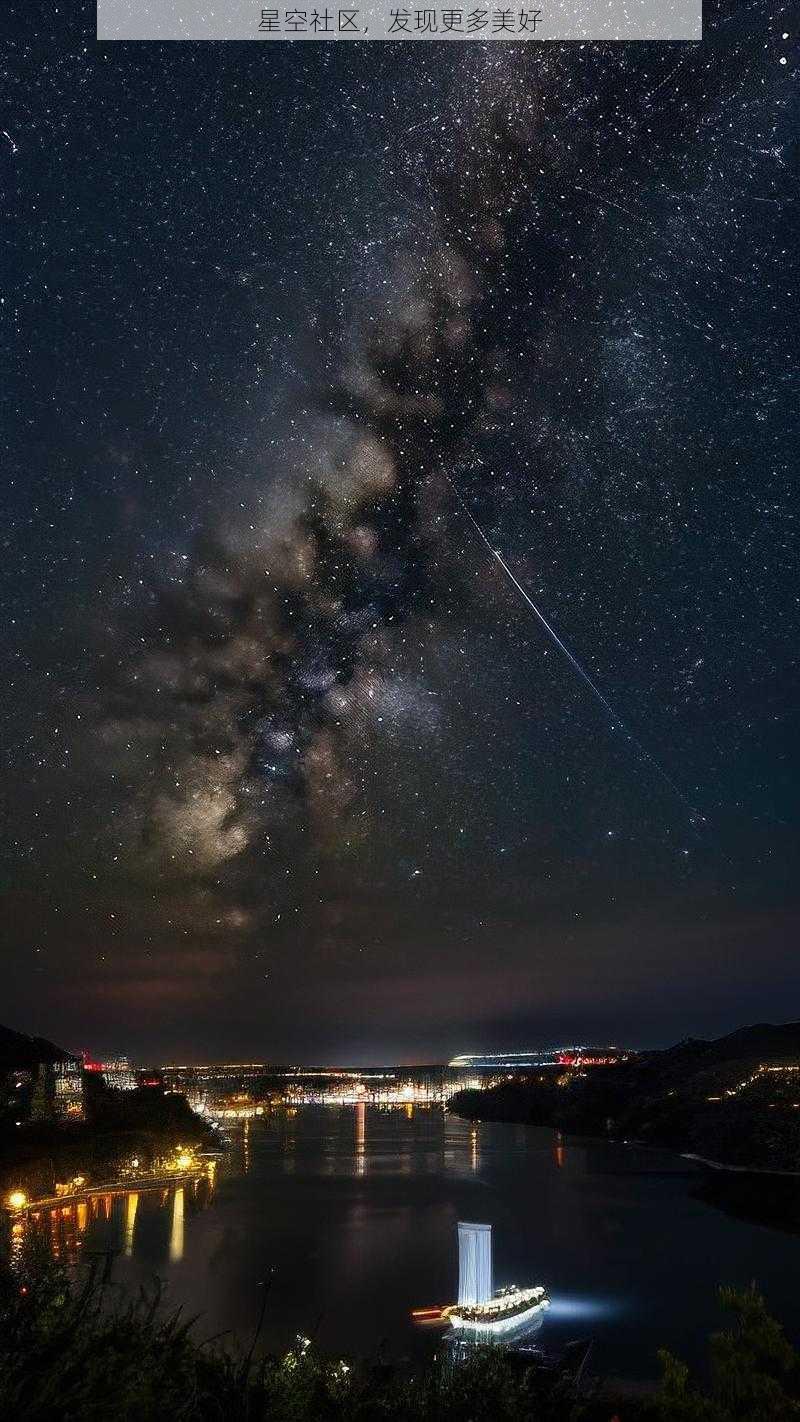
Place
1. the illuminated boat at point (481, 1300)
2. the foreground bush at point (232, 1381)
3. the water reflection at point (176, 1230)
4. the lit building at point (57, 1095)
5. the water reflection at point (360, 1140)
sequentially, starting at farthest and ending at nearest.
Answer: the water reflection at point (360, 1140), the lit building at point (57, 1095), the water reflection at point (176, 1230), the illuminated boat at point (481, 1300), the foreground bush at point (232, 1381)

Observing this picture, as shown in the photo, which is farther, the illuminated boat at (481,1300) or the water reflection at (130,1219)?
the water reflection at (130,1219)

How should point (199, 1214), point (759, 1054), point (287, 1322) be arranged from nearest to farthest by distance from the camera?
point (287, 1322) < point (199, 1214) < point (759, 1054)

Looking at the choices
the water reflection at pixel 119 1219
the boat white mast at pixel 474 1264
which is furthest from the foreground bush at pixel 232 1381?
the water reflection at pixel 119 1219

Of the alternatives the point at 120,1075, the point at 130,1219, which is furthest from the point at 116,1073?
the point at 130,1219

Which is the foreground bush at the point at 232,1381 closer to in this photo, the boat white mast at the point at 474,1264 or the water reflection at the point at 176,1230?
the boat white mast at the point at 474,1264

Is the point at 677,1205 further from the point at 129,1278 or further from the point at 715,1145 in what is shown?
the point at 129,1278

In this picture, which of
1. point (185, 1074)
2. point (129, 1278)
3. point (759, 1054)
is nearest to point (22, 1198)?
point (129, 1278)

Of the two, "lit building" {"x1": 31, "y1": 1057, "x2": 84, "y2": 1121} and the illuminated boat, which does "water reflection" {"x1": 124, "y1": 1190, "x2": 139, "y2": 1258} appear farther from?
the illuminated boat
